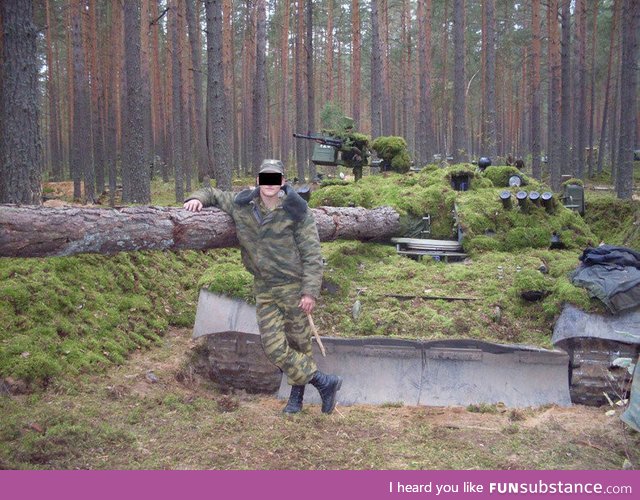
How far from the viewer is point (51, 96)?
2508cm

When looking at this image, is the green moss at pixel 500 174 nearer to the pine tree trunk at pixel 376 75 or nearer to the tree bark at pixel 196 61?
the pine tree trunk at pixel 376 75

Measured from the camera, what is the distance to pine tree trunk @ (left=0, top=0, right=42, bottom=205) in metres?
7.09

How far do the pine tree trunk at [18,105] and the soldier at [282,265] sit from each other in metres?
3.61

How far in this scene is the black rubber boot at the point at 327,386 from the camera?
5020 millimetres

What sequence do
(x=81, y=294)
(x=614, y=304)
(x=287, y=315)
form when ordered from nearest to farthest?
1. (x=287, y=315)
2. (x=614, y=304)
3. (x=81, y=294)

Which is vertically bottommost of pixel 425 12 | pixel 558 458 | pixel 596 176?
pixel 558 458

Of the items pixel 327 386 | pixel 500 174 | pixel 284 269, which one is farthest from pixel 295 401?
pixel 500 174

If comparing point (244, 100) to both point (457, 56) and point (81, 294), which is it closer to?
point (457, 56)

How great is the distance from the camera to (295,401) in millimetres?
5074

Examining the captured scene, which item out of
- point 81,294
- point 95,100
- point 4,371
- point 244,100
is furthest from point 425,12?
point 4,371

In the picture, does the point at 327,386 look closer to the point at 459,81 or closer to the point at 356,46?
the point at 459,81

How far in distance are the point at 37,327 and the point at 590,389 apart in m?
5.10

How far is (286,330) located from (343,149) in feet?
17.7

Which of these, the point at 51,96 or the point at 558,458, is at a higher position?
the point at 51,96
